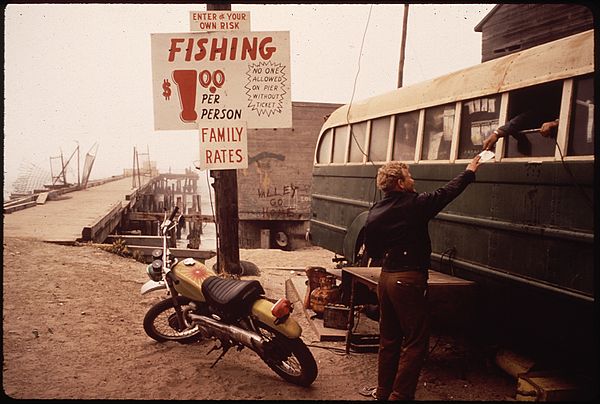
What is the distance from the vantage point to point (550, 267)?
3.92 metres

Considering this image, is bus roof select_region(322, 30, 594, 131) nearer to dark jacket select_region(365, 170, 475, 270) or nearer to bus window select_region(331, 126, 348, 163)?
bus window select_region(331, 126, 348, 163)

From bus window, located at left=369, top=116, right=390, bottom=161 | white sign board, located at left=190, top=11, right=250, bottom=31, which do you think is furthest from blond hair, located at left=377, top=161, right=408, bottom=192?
white sign board, located at left=190, top=11, right=250, bottom=31

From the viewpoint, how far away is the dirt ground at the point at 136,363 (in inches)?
161

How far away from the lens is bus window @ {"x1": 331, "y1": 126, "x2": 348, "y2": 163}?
8.26m

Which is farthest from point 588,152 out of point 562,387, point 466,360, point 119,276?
point 119,276

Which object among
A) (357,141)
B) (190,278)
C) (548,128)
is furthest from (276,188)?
(548,128)

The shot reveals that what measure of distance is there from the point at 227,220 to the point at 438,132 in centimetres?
338

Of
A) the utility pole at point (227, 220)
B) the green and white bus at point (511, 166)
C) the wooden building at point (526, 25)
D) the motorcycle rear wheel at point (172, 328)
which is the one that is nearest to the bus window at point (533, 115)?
the green and white bus at point (511, 166)

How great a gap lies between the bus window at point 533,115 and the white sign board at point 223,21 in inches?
131

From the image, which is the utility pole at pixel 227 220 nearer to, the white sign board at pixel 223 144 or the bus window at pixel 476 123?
the white sign board at pixel 223 144

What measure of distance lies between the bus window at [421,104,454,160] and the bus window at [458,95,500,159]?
0.71ft

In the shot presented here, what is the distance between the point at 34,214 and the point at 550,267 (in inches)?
562

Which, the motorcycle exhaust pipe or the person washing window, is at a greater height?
the person washing window

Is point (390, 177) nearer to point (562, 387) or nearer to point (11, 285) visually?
point (562, 387)
